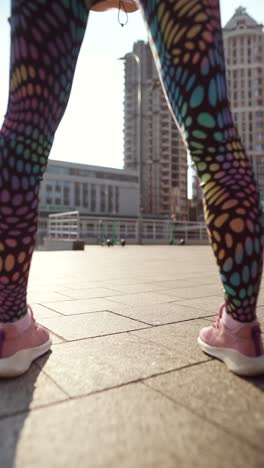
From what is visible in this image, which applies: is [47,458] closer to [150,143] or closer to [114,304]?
[114,304]

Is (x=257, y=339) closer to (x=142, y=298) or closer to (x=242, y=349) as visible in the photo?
(x=242, y=349)

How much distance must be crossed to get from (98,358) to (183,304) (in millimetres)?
1094

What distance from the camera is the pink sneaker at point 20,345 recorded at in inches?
40.2

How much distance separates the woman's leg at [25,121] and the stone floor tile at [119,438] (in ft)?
1.38

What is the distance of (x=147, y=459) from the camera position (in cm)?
63

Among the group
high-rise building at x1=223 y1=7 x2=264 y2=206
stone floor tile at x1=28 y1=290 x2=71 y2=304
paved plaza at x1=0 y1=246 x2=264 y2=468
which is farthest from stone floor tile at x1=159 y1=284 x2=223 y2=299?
high-rise building at x1=223 y1=7 x2=264 y2=206

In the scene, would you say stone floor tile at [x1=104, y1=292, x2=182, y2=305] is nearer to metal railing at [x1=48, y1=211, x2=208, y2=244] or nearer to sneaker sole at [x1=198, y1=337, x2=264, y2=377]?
sneaker sole at [x1=198, y1=337, x2=264, y2=377]

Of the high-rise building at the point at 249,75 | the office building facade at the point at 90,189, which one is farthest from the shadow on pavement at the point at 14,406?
the high-rise building at the point at 249,75

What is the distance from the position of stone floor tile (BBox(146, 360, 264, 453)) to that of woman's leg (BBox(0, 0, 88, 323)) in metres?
0.49

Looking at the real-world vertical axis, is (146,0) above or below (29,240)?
above

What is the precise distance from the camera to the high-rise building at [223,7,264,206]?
75062 mm

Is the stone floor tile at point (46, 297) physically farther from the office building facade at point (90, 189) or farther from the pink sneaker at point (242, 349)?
the office building facade at point (90, 189)

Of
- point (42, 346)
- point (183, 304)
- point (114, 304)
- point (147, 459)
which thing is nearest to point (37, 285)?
point (114, 304)

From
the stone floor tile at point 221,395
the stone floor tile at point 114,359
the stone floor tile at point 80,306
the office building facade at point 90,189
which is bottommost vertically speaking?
the stone floor tile at point 80,306
